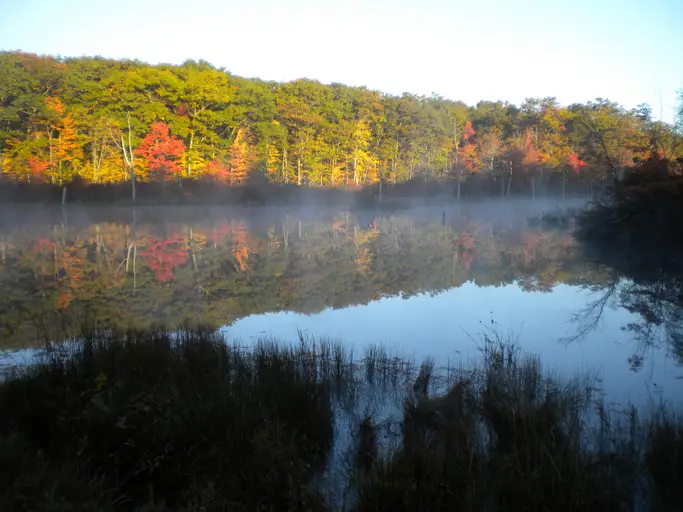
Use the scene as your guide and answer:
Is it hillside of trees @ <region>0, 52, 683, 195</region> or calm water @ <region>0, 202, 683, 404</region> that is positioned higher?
hillside of trees @ <region>0, 52, 683, 195</region>

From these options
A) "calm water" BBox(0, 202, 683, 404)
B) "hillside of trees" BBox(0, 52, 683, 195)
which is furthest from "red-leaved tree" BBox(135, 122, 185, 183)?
"calm water" BBox(0, 202, 683, 404)

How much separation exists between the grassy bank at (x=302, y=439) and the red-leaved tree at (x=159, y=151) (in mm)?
35716

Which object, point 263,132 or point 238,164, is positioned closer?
point 238,164

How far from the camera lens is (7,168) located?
34.8 m

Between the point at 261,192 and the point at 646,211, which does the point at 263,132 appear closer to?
the point at 261,192

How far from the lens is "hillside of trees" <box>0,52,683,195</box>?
3575 centimetres

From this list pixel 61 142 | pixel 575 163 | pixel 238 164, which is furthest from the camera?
pixel 575 163

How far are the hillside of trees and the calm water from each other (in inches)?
385

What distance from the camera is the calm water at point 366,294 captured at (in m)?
6.65

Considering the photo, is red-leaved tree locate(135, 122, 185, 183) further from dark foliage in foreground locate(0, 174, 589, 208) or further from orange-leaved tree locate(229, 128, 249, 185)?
orange-leaved tree locate(229, 128, 249, 185)

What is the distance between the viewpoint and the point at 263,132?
44625mm

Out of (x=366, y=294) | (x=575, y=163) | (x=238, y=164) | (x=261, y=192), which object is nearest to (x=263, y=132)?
(x=238, y=164)

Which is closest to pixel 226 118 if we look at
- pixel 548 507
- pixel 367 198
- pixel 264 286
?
pixel 367 198

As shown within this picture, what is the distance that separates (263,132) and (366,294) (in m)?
36.7
